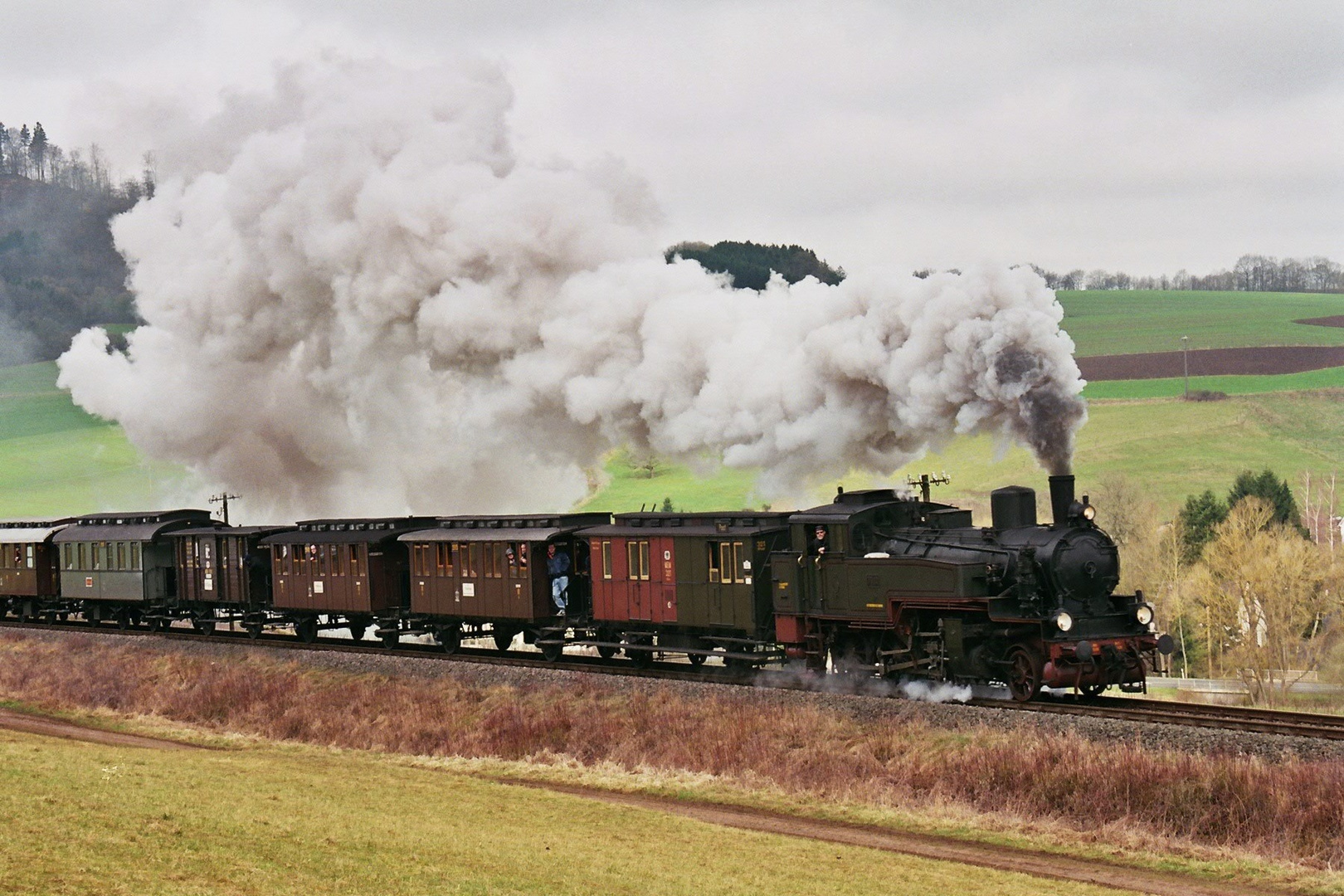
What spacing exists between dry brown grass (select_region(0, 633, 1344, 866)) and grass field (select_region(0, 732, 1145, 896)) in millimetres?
2757

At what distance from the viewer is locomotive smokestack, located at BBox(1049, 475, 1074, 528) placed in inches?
762

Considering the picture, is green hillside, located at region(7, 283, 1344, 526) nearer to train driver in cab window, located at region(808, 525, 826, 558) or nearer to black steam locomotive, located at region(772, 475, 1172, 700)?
train driver in cab window, located at region(808, 525, 826, 558)

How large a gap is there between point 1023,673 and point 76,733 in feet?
55.5

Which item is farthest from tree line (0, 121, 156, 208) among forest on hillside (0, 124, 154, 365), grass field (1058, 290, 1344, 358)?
grass field (1058, 290, 1344, 358)

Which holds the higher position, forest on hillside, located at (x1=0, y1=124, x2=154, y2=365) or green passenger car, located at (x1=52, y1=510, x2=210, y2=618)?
forest on hillside, located at (x1=0, y1=124, x2=154, y2=365)

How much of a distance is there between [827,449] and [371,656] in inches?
431

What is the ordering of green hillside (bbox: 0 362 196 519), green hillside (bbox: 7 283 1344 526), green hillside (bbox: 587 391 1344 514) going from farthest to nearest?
green hillside (bbox: 0 362 196 519) < green hillside (bbox: 7 283 1344 526) < green hillside (bbox: 587 391 1344 514)

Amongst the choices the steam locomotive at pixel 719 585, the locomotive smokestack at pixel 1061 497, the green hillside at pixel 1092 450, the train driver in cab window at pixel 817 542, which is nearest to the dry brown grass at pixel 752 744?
the steam locomotive at pixel 719 585

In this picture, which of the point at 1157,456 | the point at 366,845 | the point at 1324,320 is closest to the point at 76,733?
the point at 366,845

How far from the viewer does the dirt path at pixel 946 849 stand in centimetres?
1345

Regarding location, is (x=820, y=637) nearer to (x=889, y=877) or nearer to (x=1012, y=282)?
(x=1012, y=282)

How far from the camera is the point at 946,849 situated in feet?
49.8

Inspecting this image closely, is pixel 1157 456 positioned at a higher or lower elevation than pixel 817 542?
higher

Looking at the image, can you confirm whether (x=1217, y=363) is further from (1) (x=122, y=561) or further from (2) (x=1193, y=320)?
(1) (x=122, y=561)
